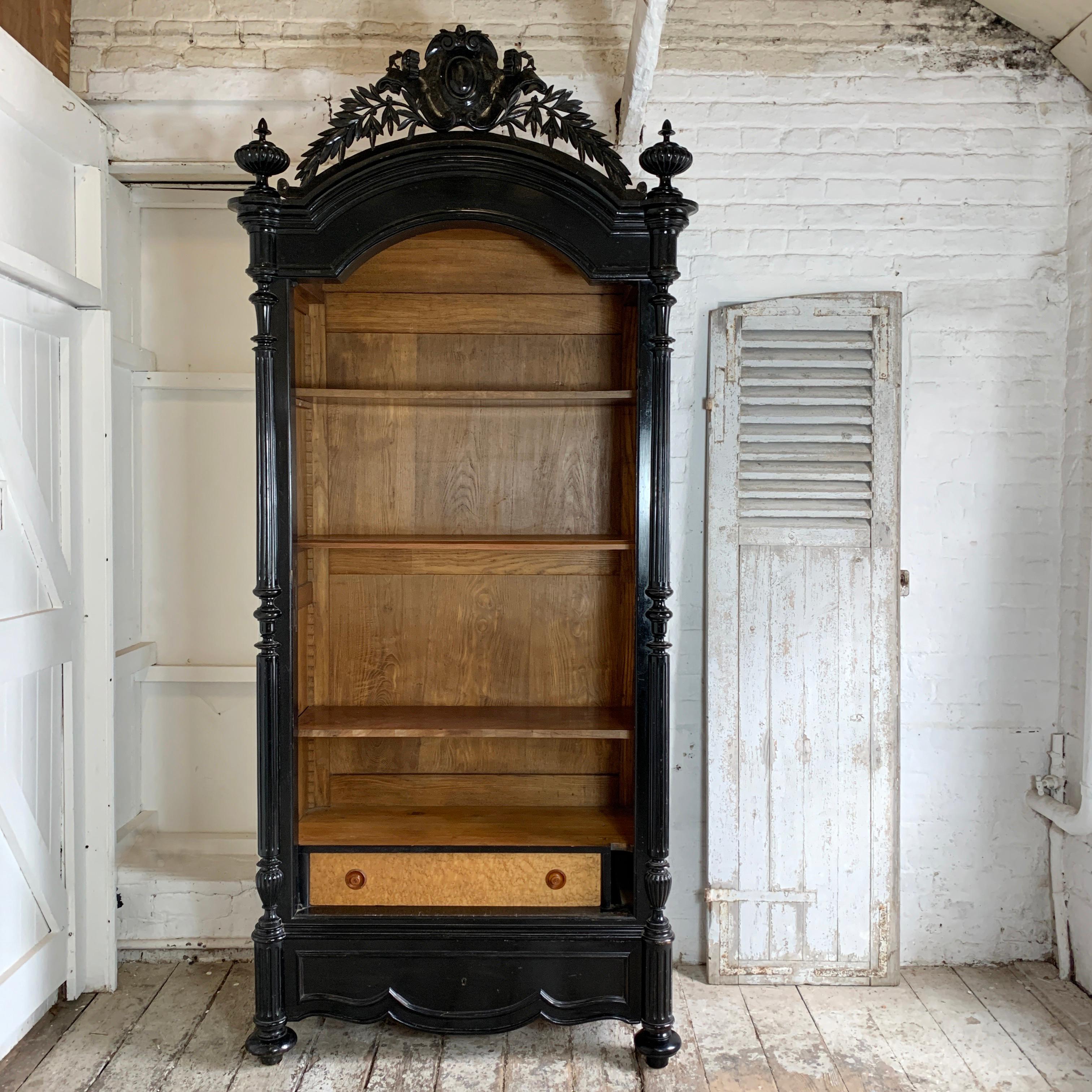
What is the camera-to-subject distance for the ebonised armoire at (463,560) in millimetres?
2352

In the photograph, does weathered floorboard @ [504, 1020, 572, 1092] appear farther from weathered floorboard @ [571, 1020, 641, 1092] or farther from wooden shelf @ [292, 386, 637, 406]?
wooden shelf @ [292, 386, 637, 406]

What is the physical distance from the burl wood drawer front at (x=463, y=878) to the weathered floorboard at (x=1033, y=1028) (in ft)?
4.14

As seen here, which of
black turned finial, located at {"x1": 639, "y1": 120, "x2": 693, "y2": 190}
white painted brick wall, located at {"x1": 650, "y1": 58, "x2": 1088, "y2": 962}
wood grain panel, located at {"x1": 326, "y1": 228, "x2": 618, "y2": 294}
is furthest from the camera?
white painted brick wall, located at {"x1": 650, "y1": 58, "x2": 1088, "y2": 962}

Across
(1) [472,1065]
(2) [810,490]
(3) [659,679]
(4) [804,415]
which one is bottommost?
(1) [472,1065]

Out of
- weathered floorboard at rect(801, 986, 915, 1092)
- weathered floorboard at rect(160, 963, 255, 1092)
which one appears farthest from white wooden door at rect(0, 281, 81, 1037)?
weathered floorboard at rect(801, 986, 915, 1092)

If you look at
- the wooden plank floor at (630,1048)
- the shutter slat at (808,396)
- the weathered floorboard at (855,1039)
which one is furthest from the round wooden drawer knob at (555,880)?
the shutter slat at (808,396)

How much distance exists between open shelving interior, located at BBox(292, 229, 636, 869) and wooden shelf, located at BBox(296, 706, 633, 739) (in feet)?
Result: 0.08

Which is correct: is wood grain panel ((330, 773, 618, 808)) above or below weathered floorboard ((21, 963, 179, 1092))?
above

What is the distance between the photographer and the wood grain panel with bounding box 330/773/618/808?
111 inches

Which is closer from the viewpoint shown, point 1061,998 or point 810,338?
point 1061,998

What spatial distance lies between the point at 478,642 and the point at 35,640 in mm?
1258

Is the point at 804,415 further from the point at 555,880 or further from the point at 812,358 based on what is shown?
the point at 555,880

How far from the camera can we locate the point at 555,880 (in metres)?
2.48

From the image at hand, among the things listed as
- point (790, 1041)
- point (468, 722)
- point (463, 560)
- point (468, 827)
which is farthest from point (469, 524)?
point (790, 1041)
